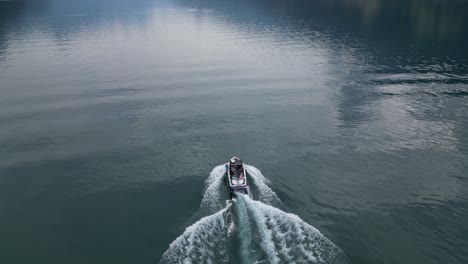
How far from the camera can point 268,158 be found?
193 feet

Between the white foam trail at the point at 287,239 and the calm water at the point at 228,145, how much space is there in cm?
138

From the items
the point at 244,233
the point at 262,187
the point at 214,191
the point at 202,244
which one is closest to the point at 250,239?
the point at 244,233

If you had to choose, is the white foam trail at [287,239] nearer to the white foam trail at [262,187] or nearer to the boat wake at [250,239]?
the boat wake at [250,239]

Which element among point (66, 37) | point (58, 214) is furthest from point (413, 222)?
point (66, 37)

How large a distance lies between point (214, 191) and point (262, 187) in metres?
7.16

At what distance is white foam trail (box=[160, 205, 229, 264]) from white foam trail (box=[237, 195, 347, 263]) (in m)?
3.87

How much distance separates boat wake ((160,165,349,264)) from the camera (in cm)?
3550

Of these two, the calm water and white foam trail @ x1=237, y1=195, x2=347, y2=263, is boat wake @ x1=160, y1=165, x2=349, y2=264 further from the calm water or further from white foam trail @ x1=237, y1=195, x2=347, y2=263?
the calm water

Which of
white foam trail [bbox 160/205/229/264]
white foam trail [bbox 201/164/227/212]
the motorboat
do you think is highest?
the motorboat

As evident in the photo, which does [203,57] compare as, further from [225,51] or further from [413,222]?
[413,222]

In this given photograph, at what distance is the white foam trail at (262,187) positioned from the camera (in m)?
46.2

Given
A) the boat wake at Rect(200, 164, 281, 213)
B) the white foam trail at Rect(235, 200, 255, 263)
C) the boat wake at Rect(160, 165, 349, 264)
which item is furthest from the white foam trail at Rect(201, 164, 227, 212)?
the white foam trail at Rect(235, 200, 255, 263)

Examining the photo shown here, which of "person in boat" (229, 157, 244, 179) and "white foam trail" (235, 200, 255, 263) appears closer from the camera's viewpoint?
"white foam trail" (235, 200, 255, 263)

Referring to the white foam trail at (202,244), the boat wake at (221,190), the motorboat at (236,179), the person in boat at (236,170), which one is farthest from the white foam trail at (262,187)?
the white foam trail at (202,244)
